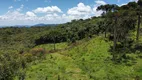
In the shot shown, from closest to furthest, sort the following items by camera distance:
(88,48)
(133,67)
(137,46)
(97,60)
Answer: (133,67) < (97,60) < (137,46) < (88,48)

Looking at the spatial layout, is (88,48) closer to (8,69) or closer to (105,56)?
(105,56)

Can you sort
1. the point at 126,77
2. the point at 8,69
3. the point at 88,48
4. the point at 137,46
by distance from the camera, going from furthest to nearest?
1. the point at 88,48
2. the point at 137,46
3. the point at 126,77
4. the point at 8,69

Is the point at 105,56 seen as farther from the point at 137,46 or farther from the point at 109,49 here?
the point at 137,46

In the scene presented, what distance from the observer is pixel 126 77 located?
25359 millimetres

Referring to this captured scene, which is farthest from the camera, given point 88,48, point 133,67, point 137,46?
point 88,48

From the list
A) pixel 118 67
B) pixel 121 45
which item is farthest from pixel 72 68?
pixel 121 45

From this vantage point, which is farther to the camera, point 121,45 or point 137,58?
point 121,45

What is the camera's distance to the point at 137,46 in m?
39.6

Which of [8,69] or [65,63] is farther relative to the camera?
[65,63]

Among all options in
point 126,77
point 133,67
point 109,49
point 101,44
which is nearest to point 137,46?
point 109,49

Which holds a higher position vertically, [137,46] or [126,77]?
[137,46]

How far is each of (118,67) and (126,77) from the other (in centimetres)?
442

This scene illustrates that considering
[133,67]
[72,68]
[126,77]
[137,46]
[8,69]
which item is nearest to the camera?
[8,69]

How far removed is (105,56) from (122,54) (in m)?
3.36
